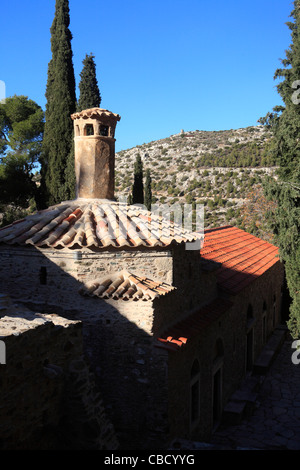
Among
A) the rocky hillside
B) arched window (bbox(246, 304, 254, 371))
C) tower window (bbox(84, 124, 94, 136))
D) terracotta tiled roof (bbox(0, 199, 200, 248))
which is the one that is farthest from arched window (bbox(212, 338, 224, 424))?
the rocky hillside

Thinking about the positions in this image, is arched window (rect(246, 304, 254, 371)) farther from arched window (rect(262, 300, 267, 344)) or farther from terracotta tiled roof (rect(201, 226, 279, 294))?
arched window (rect(262, 300, 267, 344))

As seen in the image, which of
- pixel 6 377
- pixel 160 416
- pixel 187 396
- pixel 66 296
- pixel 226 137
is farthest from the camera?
pixel 226 137

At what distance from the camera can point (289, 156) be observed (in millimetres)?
12531

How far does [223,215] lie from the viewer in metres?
Answer: 37.2

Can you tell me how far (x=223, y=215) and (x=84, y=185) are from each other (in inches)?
1163

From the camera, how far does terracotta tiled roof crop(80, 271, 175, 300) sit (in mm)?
6742

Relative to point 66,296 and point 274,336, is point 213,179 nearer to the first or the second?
point 274,336

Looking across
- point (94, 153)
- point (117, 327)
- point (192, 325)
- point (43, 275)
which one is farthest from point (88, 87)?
point (117, 327)

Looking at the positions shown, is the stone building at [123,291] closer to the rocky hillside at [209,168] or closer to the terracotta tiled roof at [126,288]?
the terracotta tiled roof at [126,288]

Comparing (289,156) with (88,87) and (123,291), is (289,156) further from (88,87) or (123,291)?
(88,87)

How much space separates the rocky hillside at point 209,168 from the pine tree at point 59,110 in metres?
17.5

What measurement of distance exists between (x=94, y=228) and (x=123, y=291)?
1.37 meters

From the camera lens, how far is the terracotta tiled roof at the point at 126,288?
6.74m

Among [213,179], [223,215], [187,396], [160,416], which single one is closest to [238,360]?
[187,396]
